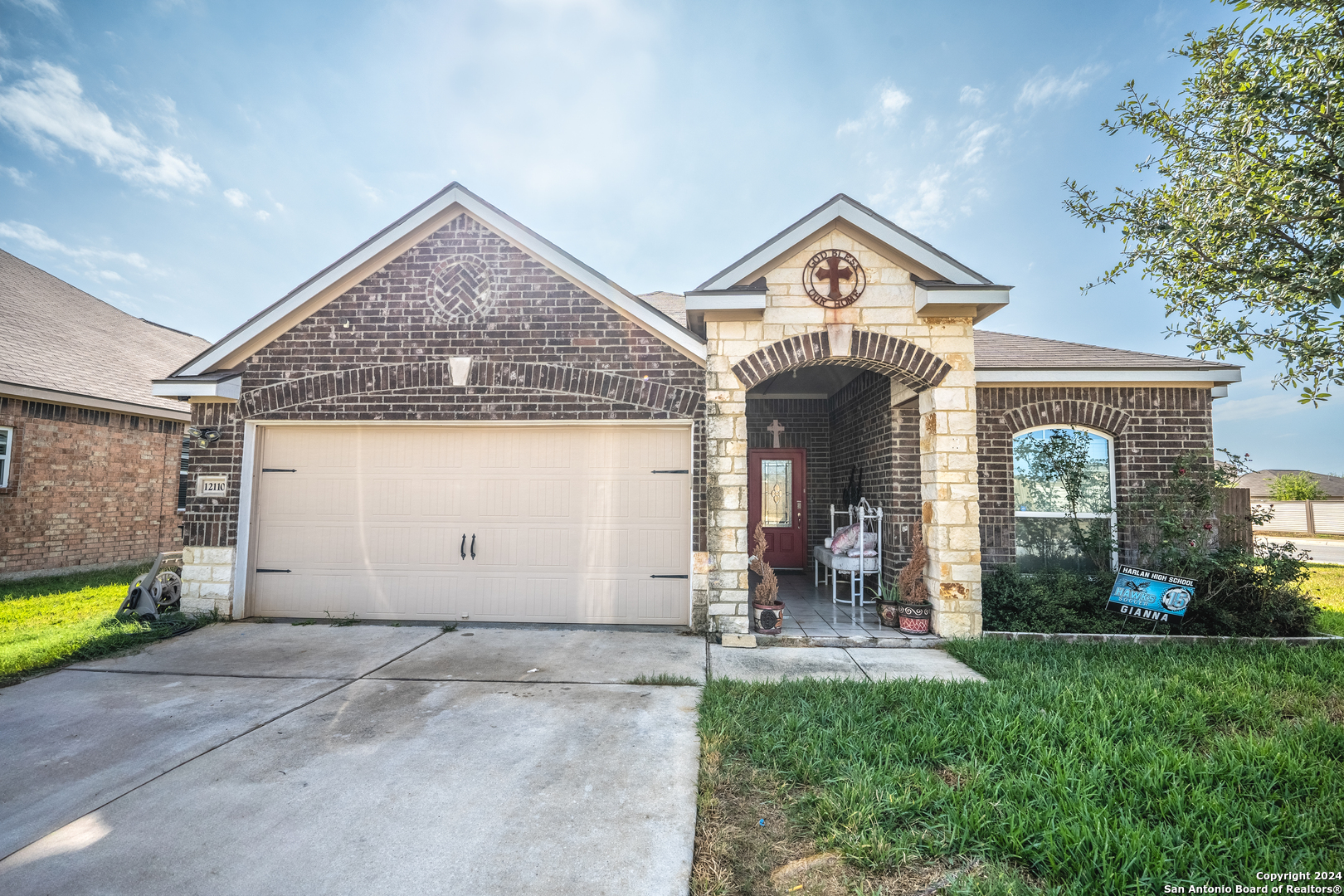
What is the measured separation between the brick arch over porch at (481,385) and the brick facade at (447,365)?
0.01m

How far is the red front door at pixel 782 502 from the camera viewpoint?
1093 centimetres

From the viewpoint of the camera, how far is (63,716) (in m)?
4.18

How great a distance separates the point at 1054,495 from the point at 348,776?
338 inches

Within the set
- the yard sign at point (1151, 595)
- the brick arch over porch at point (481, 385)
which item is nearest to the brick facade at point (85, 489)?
the brick arch over porch at point (481, 385)

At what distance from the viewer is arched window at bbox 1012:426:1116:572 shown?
7770mm

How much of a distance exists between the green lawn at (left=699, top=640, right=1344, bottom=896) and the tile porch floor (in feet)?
5.23

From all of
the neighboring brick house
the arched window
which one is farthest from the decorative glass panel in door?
the neighboring brick house

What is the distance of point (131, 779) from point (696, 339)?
5718mm

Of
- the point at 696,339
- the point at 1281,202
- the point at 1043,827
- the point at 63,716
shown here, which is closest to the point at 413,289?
the point at 696,339

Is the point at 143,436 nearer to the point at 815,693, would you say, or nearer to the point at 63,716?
the point at 63,716

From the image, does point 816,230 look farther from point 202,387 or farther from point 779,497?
point 202,387

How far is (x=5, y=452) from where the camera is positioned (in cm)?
906

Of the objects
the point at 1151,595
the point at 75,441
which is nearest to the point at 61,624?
the point at 75,441

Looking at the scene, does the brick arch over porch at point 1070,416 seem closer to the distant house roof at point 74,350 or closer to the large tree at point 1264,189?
the large tree at point 1264,189
